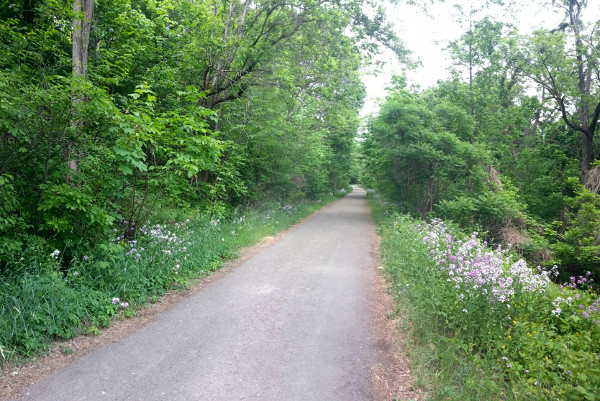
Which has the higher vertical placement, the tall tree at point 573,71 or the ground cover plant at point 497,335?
the tall tree at point 573,71

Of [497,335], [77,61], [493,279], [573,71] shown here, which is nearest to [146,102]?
[77,61]

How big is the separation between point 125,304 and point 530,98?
2068 centimetres

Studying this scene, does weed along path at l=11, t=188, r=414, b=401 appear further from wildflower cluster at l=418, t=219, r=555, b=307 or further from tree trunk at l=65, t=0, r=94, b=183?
tree trunk at l=65, t=0, r=94, b=183

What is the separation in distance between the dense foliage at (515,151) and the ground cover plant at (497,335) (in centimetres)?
734

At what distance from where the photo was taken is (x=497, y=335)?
413 cm

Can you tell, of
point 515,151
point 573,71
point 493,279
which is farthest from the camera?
point 515,151

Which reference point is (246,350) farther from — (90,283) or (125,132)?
(125,132)

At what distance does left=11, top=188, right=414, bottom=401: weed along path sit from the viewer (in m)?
3.30

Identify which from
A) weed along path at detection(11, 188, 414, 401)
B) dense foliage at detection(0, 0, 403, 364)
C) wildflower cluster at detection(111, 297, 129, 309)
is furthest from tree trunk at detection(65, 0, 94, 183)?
weed along path at detection(11, 188, 414, 401)

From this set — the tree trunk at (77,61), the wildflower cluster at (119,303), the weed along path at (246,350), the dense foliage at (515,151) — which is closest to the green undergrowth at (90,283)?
the wildflower cluster at (119,303)

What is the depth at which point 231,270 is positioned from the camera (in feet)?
24.5

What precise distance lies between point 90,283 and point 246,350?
94.4 inches

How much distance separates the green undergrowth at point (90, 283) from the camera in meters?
3.77

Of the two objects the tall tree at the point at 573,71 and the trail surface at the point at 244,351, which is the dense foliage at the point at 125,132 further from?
the tall tree at the point at 573,71
